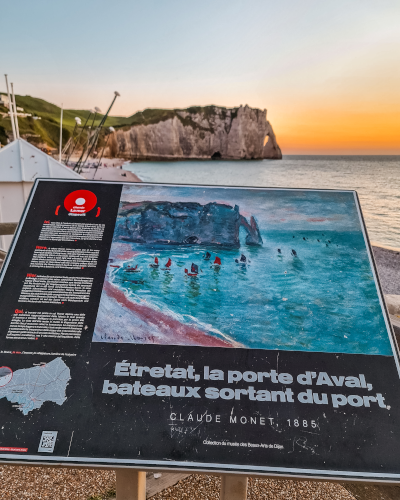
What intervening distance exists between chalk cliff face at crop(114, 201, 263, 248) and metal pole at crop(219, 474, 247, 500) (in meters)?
1.16

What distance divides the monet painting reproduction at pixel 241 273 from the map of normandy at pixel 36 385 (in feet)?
0.72

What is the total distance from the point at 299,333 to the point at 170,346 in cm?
63

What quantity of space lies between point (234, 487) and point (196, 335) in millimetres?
677

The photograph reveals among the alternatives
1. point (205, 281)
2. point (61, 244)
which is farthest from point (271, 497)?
point (61, 244)

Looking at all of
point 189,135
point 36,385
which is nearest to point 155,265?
point 36,385

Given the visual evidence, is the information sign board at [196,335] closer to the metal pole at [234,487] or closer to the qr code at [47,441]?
the qr code at [47,441]

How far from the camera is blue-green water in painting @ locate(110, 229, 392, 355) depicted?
5.49 ft

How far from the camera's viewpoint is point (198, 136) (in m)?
88.9

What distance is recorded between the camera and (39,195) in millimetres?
2199

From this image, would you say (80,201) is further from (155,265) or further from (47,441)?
(47,441)

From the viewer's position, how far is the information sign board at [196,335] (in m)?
1.41

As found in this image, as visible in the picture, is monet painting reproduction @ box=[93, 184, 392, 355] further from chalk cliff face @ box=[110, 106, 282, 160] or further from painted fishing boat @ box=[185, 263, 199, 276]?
chalk cliff face @ box=[110, 106, 282, 160]

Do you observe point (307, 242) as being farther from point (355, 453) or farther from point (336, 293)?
point (355, 453)

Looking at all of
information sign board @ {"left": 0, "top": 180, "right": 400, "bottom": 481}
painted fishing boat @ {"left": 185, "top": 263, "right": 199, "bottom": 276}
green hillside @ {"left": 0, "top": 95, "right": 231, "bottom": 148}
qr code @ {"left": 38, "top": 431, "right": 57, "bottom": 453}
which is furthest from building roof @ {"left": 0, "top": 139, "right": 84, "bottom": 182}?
green hillside @ {"left": 0, "top": 95, "right": 231, "bottom": 148}
